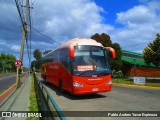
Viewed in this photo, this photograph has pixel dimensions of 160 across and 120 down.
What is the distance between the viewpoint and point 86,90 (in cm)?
1447

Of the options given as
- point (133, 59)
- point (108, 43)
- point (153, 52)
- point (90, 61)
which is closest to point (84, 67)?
point (90, 61)

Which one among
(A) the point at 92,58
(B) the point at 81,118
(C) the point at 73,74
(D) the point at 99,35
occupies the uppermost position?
(D) the point at 99,35

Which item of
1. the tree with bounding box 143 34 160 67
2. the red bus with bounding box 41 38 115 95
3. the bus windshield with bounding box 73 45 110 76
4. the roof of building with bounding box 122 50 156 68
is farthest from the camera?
the roof of building with bounding box 122 50 156 68

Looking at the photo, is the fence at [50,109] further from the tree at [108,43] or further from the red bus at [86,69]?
the tree at [108,43]

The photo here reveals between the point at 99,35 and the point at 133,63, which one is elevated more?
the point at 99,35

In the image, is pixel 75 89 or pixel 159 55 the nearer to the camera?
pixel 75 89

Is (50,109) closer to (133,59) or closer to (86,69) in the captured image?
(86,69)

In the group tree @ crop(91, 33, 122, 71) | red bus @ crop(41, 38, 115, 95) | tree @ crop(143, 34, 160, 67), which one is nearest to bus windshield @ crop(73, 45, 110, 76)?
red bus @ crop(41, 38, 115, 95)

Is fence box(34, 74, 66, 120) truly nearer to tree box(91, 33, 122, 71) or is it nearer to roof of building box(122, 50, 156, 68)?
tree box(91, 33, 122, 71)

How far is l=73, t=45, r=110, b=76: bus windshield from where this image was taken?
47.9 ft

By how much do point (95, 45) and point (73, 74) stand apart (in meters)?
2.43

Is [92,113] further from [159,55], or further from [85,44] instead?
[159,55]

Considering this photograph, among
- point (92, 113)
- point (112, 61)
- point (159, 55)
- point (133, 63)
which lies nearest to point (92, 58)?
point (92, 113)

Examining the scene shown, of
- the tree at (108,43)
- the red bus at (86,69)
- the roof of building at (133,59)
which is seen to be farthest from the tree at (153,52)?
the red bus at (86,69)
